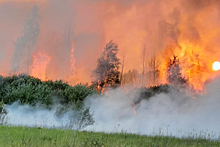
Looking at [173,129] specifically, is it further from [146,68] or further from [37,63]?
[37,63]

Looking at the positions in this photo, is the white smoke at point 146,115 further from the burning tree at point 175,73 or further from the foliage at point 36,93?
the burning tree at point 175,73

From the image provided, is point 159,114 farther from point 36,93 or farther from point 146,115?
point 36,93

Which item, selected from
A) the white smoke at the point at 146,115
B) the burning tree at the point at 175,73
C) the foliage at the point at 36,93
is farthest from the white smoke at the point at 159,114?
the burning tree at the point at 175,73

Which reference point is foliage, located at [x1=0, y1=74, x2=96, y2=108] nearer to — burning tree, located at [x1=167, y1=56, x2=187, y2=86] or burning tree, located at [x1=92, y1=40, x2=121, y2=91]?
burning tree, located at [x1=92, y1=40, x2=121, y2=91]

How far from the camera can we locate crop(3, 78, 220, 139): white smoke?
20.3 meters

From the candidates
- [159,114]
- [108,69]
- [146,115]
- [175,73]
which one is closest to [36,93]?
[146,115]

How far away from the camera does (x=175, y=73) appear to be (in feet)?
135

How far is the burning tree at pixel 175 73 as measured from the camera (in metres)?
39.8

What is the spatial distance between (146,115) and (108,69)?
19.5 meters

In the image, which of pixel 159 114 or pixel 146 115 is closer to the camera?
pixel 159 114

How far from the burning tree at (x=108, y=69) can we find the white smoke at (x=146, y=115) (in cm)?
1320

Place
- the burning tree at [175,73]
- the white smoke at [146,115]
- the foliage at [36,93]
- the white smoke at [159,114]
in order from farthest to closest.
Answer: the burning tree at [175,73]
the foliage at [36,93]
the white smoke at [159,114]
the white smoke at [146,115]

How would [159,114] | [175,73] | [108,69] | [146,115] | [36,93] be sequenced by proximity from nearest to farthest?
[36,93] → [159,114] → [146,115] → [175,73] → [108,69]

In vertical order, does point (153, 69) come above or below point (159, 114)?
above
